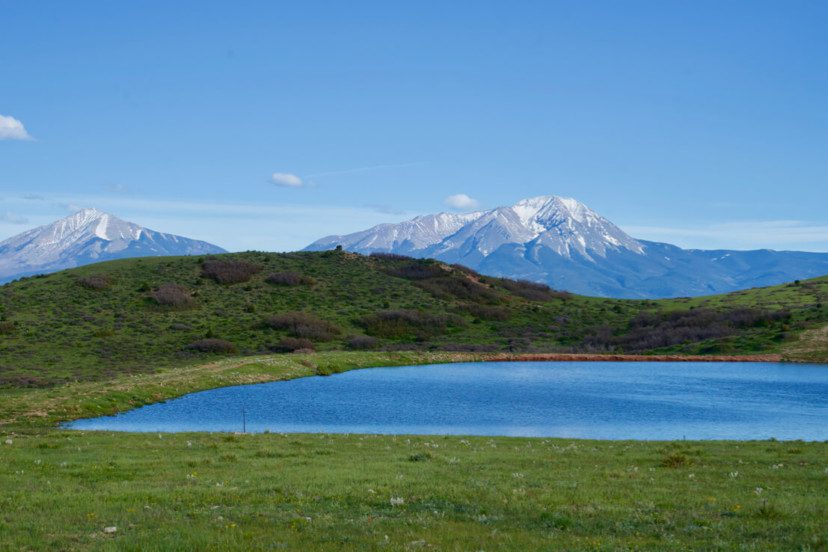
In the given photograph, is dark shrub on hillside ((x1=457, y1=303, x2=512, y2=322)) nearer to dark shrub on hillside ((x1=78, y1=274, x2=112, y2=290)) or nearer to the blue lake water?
the blue lake water

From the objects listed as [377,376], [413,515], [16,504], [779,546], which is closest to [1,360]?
[377,376]

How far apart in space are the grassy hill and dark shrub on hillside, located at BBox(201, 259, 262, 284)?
22cm

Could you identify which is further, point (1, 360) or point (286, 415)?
point (1, 360)

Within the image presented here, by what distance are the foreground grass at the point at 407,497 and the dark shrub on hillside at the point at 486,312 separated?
3507 inches

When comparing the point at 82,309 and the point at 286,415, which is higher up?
the point at 82,309

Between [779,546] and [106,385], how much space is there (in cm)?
5196

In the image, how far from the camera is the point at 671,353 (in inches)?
4085

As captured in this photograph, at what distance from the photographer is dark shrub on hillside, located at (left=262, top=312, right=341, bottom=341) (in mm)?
100875

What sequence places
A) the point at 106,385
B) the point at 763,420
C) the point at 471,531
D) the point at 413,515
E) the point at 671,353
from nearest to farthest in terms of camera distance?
the point at 471,531 → the point at 413,515 → the point at 763,420 → the point at 106,385 → the point at 671,353

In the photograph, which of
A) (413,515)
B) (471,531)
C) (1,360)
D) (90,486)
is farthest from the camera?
(1,360)

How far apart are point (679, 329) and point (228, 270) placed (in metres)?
71.6

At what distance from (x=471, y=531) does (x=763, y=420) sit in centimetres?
3997

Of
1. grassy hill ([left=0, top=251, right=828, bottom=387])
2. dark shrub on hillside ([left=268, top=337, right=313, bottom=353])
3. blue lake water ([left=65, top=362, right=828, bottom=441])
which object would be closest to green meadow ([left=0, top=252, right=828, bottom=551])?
grassy hill ([left=0, top=251, right=828, bottom=387])

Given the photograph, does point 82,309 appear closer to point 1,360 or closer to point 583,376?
point 1,360
